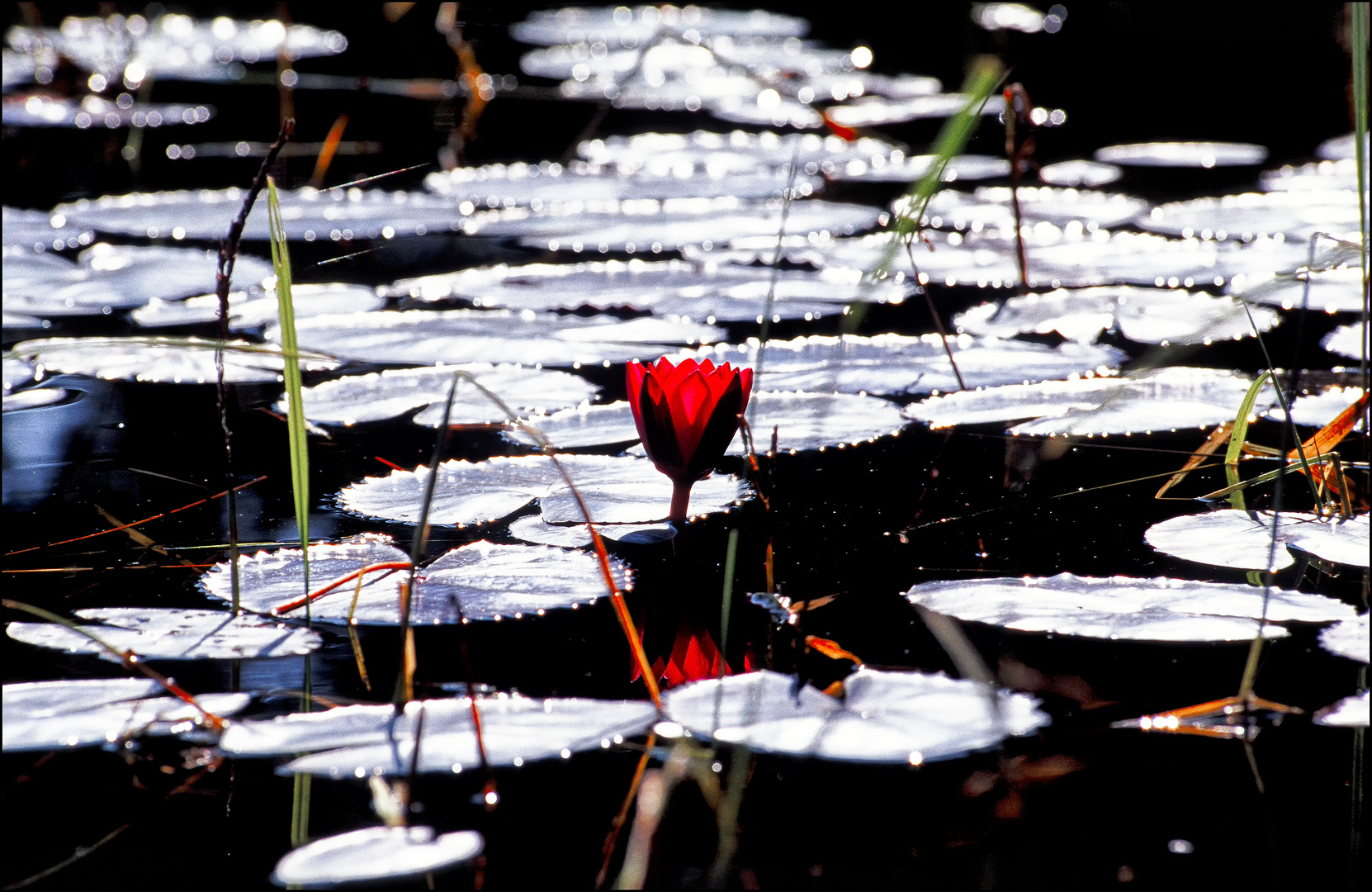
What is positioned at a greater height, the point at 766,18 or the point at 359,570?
the point at 766,18

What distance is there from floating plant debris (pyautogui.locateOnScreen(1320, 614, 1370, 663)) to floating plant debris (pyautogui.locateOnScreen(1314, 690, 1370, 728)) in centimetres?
5

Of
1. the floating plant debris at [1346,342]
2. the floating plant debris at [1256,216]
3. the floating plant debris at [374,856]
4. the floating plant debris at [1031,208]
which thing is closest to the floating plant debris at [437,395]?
the floating plant debris at [374,856]

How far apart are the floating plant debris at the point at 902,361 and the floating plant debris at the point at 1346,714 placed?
2.34ft

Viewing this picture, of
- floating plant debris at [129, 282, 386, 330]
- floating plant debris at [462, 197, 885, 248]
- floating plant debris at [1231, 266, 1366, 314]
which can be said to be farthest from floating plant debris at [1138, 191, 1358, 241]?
floating plant debris at [129, 282, 386, 330]

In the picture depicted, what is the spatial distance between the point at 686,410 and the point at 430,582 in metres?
0.25

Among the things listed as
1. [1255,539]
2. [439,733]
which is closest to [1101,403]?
[1255,539]

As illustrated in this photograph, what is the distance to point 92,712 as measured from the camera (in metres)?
0.83

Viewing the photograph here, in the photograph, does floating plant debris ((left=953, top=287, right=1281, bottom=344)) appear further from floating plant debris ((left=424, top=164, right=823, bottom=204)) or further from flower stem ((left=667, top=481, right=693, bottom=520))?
floating plant debris ((left=424, top=164, right=823, bottom=204))

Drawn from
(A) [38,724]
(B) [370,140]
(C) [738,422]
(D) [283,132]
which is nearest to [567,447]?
(C) [738,422]

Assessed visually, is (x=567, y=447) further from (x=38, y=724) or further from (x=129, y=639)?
(x=38, y=724)

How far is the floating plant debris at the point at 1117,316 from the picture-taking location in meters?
1.73

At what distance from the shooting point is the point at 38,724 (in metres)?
0.82

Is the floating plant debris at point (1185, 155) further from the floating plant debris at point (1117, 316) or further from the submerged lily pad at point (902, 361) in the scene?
the submerged lily pad at point (902, 361)

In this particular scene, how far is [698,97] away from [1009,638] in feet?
11.4
